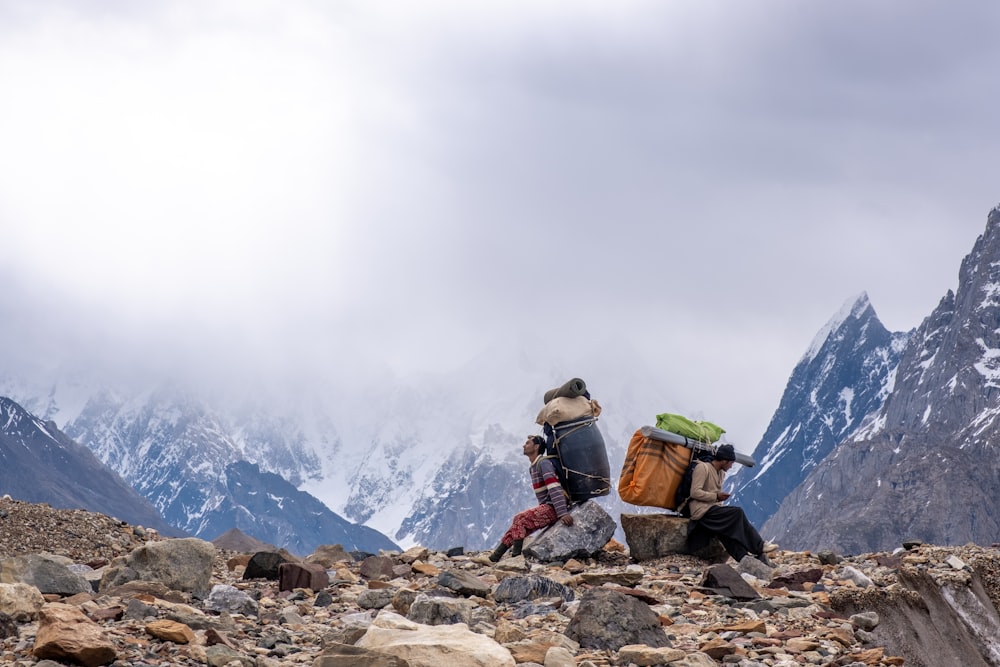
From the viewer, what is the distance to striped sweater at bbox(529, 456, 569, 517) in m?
19.5

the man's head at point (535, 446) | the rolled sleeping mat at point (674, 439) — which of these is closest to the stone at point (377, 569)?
the man's head at point (535, 446)

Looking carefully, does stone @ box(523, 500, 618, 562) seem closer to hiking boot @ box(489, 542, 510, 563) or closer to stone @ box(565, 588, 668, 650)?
hiking boot @ box(489, 542, 510, 563)

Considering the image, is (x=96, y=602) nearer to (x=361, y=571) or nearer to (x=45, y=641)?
(x=45, y=641)

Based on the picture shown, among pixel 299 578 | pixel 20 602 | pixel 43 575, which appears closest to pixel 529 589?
pixel 299 578

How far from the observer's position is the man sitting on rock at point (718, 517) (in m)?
18.2

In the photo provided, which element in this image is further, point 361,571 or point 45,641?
point 361,571

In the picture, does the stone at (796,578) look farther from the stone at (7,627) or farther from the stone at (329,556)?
the stone at (7,627)

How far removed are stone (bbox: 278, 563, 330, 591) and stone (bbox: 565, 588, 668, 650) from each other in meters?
5.22

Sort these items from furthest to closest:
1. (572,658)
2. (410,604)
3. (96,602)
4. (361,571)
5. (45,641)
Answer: (361,571) → (410,604) → (96,602) → (572,658) → (45,641)

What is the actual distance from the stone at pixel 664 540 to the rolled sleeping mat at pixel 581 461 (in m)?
1.20

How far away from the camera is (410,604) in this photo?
44.9 ft

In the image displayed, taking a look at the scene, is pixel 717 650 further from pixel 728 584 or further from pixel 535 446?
pixel 535 446

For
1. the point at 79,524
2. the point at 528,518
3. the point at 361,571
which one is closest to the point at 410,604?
the point at 361,571

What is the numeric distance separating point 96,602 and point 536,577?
554 cm
